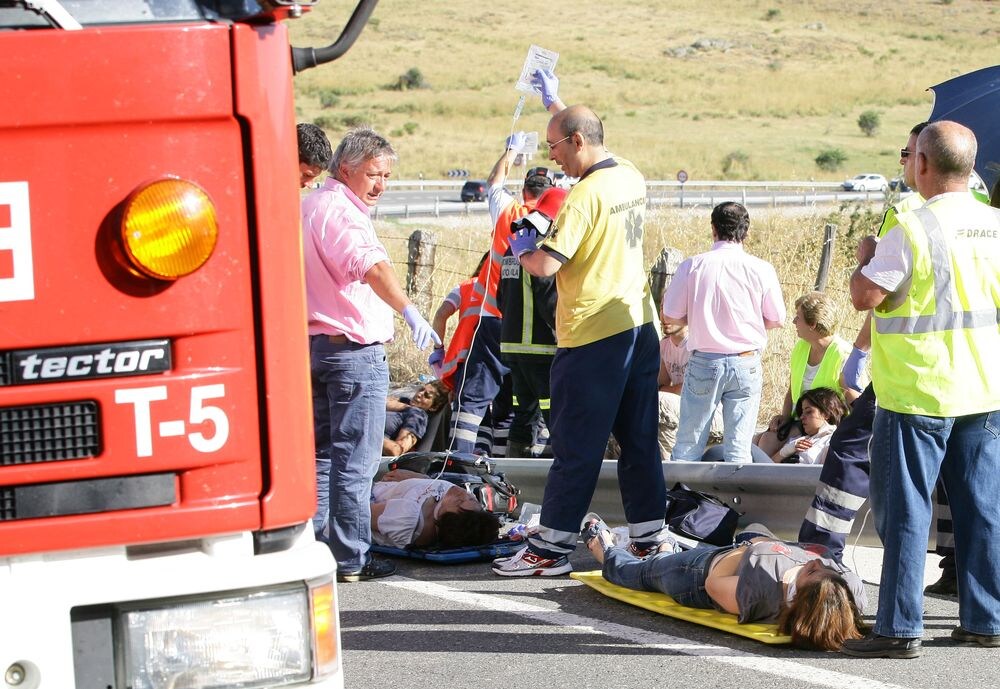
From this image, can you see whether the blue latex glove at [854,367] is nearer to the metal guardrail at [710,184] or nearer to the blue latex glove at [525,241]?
the blue latex glove at [525,241]

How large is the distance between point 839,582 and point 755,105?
65985 millimetres

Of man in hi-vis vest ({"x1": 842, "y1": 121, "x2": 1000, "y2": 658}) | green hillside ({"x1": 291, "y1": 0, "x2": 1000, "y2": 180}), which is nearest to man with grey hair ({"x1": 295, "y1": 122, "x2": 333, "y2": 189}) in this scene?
man in hi-vis vest ({"x1": 842, "y1": 121, "x2": 1000, "y2": 658})

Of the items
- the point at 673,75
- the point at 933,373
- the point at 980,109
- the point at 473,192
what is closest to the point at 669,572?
the point at 933,373

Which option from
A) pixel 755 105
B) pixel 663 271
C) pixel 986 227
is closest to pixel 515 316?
pixel 663 271

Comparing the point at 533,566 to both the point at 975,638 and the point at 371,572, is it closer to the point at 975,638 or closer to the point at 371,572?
the point at 371,572

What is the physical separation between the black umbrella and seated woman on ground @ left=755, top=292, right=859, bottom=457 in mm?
1591

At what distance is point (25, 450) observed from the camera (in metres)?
2.45

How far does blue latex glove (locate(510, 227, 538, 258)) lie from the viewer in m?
5.93

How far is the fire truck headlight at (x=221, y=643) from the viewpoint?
251 cm

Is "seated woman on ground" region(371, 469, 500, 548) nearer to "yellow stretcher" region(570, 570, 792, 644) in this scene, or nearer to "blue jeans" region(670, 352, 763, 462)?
"yellow stretcher" region(570, 570, 792, 644)

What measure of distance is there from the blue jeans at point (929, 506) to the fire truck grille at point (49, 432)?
3.21 meters

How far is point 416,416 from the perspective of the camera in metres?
8.99

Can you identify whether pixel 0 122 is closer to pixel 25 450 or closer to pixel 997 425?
pixel 25 450

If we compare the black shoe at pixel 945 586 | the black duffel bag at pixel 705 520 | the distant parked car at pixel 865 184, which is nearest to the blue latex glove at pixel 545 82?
the black duffel bag at pixel 705 520
